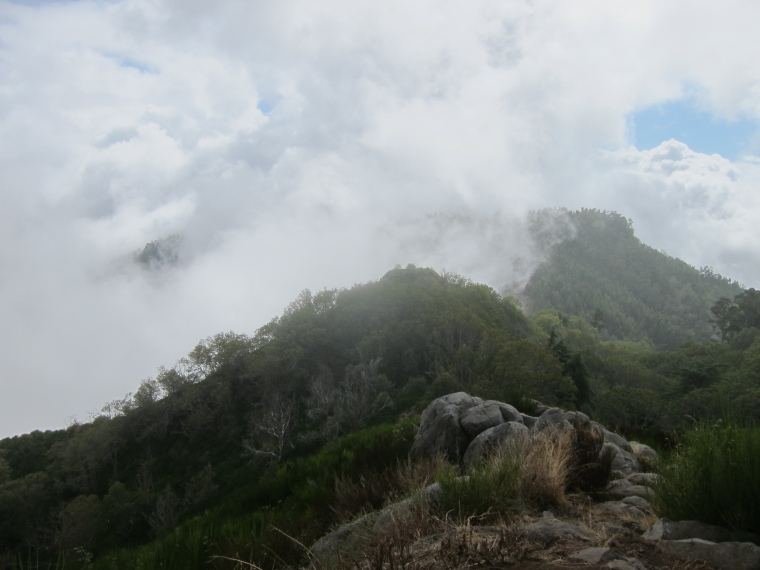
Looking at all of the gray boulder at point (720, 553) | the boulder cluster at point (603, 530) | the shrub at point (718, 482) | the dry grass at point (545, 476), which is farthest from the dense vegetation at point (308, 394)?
the gray boulder at point (720, 553)

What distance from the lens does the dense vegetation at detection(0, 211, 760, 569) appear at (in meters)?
28.0

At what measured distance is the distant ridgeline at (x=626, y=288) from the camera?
122 metres

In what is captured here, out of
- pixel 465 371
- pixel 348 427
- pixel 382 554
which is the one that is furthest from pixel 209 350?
pixel 382 554

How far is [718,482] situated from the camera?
141 inches

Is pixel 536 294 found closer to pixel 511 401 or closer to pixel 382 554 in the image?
pixel 511 401

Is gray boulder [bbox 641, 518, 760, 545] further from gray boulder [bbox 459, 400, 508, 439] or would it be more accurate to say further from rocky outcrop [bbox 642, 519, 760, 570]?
gray boulder [bbox 459, 400, 508, 439]

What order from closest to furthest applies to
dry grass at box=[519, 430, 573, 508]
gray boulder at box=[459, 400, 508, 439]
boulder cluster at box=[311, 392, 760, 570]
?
boulder cluster at box=[311, 392, 760, 570], dry grass at box=[519, 430, 573, 508], gray boulder at box=[459, 400, 508, 439]

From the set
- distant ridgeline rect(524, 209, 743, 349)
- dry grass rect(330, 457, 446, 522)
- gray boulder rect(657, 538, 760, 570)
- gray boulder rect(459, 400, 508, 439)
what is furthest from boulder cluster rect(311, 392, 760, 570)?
distant ridgeline rect(524, 209, 743, 349)

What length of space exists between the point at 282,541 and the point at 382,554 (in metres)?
2.48

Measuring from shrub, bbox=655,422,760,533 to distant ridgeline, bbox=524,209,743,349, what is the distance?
117 meters

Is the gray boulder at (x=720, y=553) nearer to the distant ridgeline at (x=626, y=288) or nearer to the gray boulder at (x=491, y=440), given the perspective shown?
the gray boulder at (x=491, y=440)

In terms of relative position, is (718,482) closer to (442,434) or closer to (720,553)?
(720,553)

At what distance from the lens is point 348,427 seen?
30938 millimetres

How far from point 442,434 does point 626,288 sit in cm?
15693
